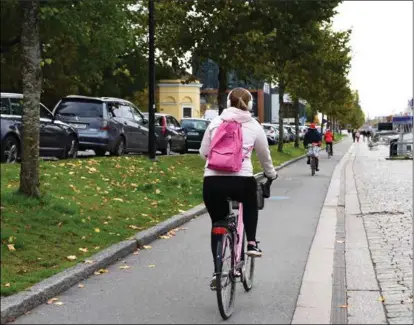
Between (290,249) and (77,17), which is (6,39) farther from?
(290,249)

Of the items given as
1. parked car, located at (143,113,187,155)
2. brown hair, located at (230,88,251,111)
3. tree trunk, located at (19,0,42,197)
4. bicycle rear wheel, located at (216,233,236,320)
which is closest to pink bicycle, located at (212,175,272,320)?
bicycle rear wheel, located at (216,233,236,320)

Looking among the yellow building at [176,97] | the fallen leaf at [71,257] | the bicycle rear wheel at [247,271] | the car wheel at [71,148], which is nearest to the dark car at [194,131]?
the car wheel at [71,148]

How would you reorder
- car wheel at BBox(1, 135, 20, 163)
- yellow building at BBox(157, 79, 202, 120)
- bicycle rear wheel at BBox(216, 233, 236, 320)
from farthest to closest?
yellow building at BBox(157, 79, 202, 120)
car wheel at BBox(1, 135, 20, 163)
bicycle rear wheel at BBox(216, 233, 236, 320)

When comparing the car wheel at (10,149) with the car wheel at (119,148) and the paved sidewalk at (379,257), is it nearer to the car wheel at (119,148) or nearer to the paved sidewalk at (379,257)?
the car wheel at (119,148)

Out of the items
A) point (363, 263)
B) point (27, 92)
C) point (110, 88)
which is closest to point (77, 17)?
point (27, 92)

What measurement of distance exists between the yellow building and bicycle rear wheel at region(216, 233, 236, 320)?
7100 cm

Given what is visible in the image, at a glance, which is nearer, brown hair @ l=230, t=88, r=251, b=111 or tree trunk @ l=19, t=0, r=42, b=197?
brown hair @ l=230, t=88, r=251, b=111

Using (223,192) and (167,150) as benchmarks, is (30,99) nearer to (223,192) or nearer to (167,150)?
(223,192)

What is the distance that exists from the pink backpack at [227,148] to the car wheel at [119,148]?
42.3 feet

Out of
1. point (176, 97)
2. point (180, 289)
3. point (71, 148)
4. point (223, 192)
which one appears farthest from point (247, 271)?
point (176, 97)


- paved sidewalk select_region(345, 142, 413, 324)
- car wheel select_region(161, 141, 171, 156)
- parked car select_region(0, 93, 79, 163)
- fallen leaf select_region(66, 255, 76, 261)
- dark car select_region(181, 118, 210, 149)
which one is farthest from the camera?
dark car select_region(181, 118, 210, 149)

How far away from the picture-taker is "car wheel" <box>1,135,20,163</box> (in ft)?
39.4

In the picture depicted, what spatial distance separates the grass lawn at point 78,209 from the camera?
→ 650cm

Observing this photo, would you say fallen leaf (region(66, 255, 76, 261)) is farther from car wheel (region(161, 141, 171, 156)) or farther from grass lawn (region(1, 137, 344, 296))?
car wheel (region(161, 141, 171, 156))
